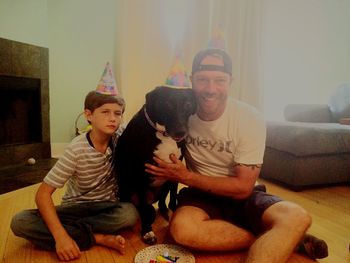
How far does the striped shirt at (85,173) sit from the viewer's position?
120cm

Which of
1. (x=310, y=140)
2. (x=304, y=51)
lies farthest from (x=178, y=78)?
(x=304, y=51)

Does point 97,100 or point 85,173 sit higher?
point 97,100

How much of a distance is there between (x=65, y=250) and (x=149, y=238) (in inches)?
13.5

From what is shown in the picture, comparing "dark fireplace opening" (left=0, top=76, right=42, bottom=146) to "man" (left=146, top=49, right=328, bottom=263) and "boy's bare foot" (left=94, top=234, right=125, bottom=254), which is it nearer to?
"boy's bare foot" (left=94, top=234, right=125, bottom=254)

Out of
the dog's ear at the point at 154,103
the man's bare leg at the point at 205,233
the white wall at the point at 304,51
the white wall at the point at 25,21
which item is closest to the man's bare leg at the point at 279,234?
the man's bare leg at the point at 205,233

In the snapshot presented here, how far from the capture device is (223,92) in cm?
125

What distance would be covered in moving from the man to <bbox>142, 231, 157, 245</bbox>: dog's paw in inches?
6.5

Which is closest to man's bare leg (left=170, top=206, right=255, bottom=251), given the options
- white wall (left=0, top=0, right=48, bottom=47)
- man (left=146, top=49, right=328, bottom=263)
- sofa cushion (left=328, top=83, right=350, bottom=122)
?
man (left=146, top=49, right=328, bottom=263)

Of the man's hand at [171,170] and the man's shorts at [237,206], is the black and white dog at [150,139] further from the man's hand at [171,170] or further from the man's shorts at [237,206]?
the man's shorts at [237,206]

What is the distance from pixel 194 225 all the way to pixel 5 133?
2181 millimetres

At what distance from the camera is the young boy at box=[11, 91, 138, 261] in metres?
1.17

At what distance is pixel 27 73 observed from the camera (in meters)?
2.63

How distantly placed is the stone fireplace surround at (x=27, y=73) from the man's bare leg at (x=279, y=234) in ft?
7.34

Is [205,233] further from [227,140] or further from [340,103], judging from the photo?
[340,103]
